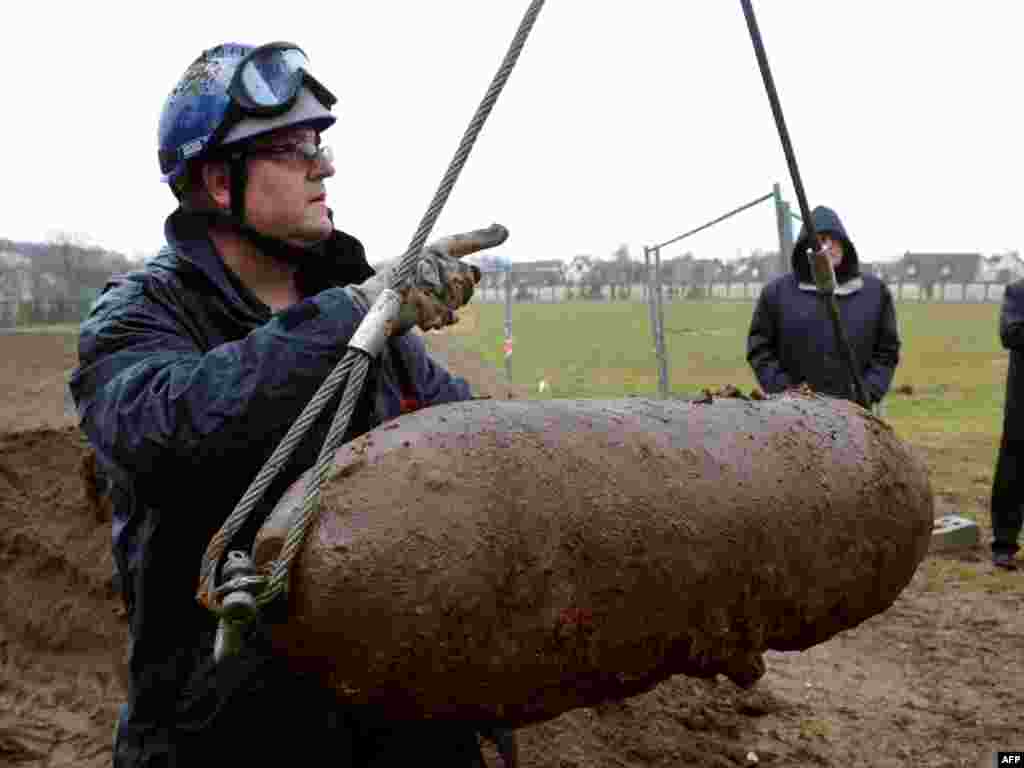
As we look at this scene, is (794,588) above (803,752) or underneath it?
above

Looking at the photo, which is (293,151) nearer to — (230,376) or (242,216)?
(242,216)

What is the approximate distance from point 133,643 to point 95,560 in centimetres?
359

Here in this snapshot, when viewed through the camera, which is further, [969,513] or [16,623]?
[969,513]

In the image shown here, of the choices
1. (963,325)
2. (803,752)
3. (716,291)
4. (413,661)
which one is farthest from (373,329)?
(963,325)

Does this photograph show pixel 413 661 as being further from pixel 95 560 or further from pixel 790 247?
pixel 790 247

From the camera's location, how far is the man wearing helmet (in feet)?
5.99

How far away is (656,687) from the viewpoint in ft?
13.1

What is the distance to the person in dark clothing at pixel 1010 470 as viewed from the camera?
7289 mm

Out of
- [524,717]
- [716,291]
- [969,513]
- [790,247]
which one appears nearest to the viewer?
[524,717]

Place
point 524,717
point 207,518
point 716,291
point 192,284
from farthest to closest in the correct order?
point 716,291 → point 192,284 → point 207,518 → point 524,717

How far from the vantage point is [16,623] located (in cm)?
536

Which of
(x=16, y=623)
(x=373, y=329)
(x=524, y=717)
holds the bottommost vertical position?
(x=16, y=623)

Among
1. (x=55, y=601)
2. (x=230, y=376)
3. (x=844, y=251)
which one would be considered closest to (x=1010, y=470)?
(x=844, y=251)

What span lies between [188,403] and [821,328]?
5399 millimetres
